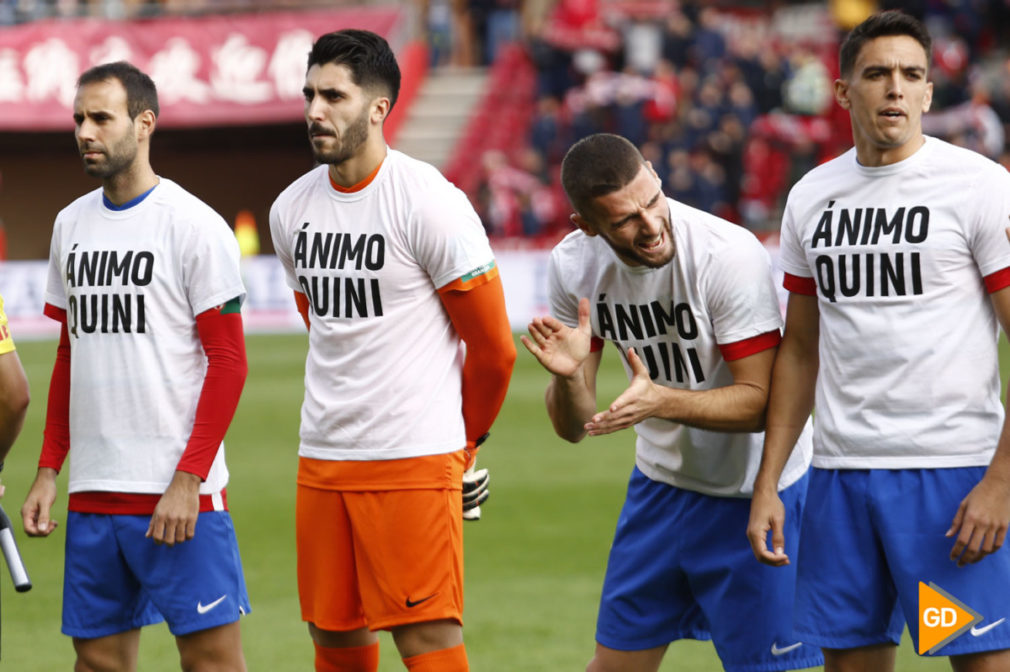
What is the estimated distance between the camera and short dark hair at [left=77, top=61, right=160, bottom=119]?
379 cm

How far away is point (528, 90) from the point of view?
23750mm

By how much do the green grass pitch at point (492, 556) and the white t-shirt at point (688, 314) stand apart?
1.63 m

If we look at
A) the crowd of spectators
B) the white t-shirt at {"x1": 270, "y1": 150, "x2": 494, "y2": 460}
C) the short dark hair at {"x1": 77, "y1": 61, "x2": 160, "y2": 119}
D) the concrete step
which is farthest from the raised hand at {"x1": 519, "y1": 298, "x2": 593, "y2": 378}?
the concrete step

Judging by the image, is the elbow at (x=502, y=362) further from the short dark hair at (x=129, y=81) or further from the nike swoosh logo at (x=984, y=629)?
the nike swoosh logo at (x=984, y=629)

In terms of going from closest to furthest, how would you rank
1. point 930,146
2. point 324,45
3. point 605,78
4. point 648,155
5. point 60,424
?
point 930,146
point 324,45
point 60,424
point 648,155
point 605,78

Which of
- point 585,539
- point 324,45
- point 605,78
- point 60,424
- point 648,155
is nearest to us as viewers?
point 324,45

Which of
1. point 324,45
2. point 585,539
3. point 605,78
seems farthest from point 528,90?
point 324,45

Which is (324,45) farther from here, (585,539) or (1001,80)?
(1001,80)

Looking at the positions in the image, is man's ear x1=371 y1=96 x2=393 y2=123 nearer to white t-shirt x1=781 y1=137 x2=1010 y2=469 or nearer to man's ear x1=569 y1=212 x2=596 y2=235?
man's ear x1=569 y1=212 x2=596 y2=235

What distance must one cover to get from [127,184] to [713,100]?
16.6 meters

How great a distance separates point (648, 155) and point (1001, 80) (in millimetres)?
5497

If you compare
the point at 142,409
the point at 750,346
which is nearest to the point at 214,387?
the point at 142,409

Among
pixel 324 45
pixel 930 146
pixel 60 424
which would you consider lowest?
pixel 60 424

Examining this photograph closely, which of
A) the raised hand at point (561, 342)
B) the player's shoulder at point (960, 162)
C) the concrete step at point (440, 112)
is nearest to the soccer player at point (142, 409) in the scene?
the raised hand at point (561, 342)
